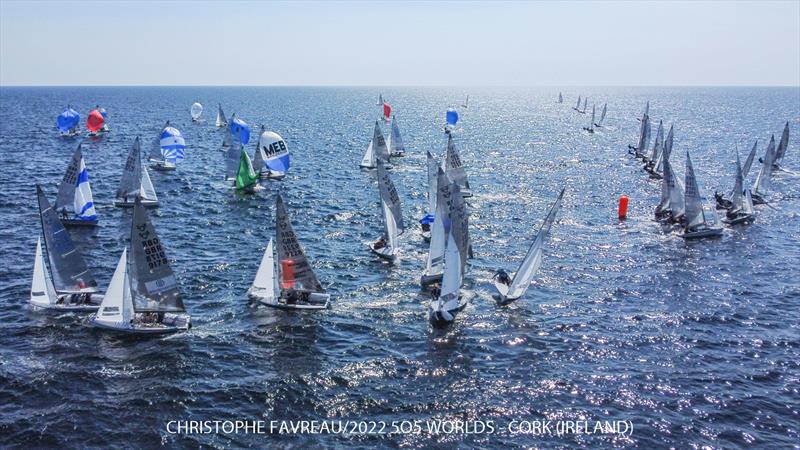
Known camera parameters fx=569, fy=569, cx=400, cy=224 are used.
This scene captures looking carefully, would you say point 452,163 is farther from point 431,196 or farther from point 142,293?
point 142,293

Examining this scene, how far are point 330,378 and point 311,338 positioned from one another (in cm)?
493

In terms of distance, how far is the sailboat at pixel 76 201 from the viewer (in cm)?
5578

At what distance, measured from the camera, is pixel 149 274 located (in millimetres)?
36562

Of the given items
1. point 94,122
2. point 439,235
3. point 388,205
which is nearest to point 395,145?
point 388,205

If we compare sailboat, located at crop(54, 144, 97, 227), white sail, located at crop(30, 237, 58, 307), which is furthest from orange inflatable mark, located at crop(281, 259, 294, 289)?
sailboat, located at crop(54, 144, 97, 227)

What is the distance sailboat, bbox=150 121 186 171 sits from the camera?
84281 mm

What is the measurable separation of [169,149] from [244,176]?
1921 cm

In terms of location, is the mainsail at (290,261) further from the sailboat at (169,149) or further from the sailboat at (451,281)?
the sailboat at (169,149)

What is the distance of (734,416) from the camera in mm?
28844

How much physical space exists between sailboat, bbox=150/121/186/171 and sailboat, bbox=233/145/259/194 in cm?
1546

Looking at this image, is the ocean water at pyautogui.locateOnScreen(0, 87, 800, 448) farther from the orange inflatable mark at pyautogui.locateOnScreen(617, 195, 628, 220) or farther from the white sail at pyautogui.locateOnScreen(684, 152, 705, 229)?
A: the white sail at pyautogui.locateOnScreen(684, 152, 705, 229)

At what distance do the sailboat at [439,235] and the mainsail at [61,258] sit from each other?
23915mm

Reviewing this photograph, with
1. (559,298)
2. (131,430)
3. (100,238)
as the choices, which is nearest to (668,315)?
(559,298)

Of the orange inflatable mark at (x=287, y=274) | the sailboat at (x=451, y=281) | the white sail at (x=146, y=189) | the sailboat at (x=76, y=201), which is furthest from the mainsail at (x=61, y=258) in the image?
the white sail at (x=146, y=189)
